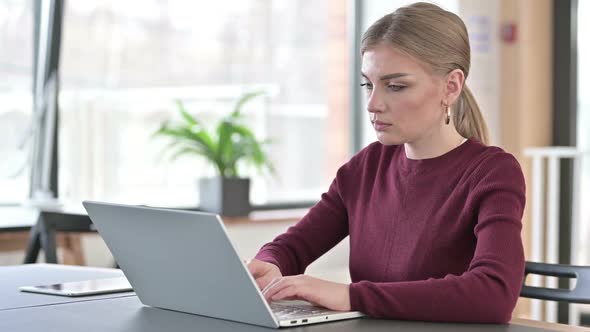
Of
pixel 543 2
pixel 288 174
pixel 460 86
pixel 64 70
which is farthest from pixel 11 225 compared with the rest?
pixel 543 2

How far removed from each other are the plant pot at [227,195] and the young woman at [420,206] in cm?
206

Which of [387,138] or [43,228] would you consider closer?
[387,138]

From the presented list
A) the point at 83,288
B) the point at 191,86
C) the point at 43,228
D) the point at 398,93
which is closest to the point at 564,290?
the point at 398,93

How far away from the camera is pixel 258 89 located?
178 inches

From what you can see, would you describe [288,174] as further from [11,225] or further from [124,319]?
[124,319]

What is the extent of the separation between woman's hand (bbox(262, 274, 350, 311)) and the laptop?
0.02 meters

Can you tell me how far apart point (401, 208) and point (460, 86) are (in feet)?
0.85

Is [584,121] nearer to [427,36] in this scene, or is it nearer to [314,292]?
[427,36]

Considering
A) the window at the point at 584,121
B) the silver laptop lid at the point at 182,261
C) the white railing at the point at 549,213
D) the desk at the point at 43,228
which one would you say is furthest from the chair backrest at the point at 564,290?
the window at the point at 584,121

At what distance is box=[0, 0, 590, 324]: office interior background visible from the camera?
3914 mm

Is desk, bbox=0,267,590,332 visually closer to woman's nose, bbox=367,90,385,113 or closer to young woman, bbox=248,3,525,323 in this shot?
young woman, bbox=248,3,525,323

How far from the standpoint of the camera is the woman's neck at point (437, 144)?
1.85 meters

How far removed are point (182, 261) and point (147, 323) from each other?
0.12m

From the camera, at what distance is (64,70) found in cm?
391
